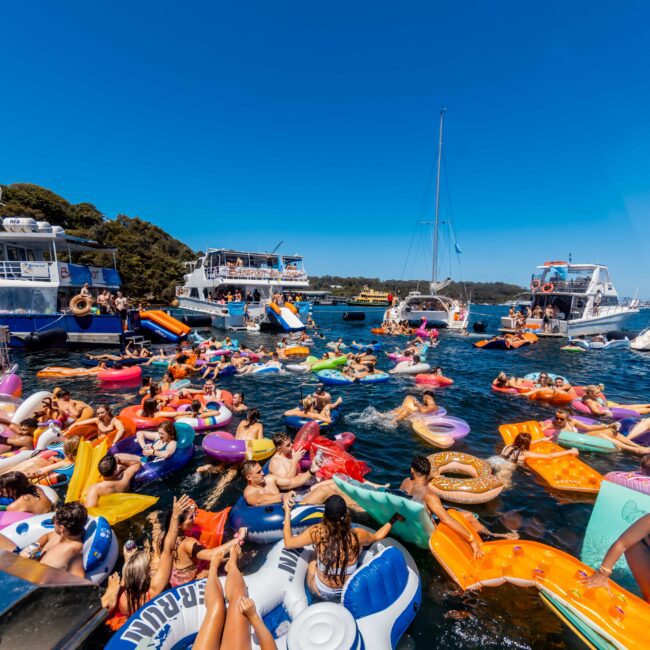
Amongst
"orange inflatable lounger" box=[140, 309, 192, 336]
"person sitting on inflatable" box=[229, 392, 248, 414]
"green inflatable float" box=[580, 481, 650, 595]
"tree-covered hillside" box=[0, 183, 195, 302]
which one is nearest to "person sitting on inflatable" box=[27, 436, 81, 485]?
"person sitting on inflatable" box=[229, 392, 248, 414]

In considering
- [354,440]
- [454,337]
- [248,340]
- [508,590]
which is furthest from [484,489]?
[454,337]

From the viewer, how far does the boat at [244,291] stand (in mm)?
30062

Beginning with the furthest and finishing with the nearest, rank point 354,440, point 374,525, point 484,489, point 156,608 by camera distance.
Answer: point 354,440 → point 484,489 → point 374,525 → point 156,608

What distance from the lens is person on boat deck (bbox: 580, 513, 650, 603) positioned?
3.31m

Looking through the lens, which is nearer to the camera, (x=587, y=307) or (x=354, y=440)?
(x=354, y=440)

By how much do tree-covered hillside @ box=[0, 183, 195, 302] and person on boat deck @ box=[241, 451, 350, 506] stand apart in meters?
51.8

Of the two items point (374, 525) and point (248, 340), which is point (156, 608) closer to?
point (374, 525)

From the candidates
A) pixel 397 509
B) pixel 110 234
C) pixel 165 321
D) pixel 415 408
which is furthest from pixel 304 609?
pixel 110 234

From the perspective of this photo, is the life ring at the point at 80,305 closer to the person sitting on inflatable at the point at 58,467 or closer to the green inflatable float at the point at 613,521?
the person sitting on inflatable at the point at 58,467

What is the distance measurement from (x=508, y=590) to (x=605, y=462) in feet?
17.3

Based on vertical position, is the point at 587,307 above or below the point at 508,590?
above

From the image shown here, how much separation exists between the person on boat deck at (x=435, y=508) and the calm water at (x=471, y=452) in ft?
1.47

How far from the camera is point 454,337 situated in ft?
97.1

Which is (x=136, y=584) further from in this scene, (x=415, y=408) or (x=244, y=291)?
(x=244, y=291)
